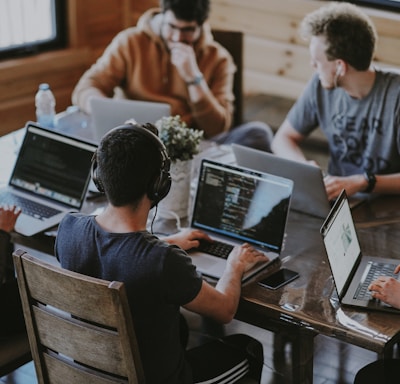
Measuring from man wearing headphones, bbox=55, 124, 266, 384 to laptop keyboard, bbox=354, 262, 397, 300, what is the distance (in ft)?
1.17

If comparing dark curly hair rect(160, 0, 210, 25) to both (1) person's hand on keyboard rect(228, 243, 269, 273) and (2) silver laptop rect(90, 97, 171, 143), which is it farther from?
(1) person's hand on keyboard rect(228, 243, 269, 273)

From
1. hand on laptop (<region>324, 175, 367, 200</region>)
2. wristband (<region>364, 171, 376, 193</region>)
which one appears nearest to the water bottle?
hand on laptop (<region>324, 175, 367, 200</region>)

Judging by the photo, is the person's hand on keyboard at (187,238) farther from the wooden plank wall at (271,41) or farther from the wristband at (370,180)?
the wooden plank wall at (271,41)

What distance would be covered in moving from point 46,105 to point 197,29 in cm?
79

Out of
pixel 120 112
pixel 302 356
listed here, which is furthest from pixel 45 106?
pixel 302 356

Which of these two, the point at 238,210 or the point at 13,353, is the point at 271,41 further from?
the point at 13,353

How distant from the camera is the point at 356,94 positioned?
3.05 m

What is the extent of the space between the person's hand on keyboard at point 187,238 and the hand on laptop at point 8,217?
1.66 ft

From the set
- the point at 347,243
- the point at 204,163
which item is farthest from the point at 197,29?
the point at 347,243

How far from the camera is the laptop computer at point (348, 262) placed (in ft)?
7.00

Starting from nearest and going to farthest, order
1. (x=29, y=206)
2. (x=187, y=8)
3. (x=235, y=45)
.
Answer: (x=29, y=206) → (x=187, y=8) → (x=235, y=45)

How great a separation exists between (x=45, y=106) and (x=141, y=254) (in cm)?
163

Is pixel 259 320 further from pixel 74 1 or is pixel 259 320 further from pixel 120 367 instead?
pixel 74 1

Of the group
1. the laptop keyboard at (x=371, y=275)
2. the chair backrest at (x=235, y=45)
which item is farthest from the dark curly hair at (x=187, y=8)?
the laptop keyboard at (x=371, y=275)
